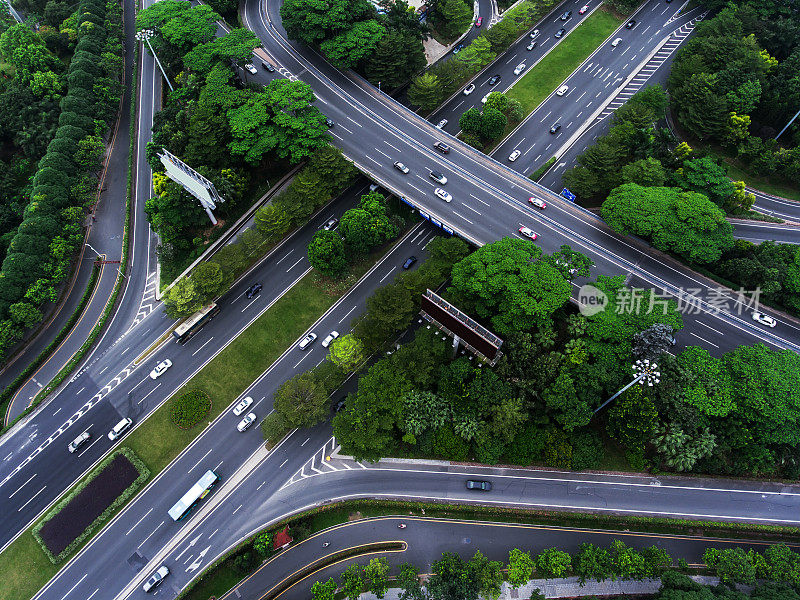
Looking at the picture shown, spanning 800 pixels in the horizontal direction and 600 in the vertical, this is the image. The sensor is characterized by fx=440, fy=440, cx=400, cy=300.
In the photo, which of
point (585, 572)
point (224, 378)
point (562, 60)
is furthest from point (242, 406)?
point (562, 60)

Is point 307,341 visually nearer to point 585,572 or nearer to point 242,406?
point 242,406

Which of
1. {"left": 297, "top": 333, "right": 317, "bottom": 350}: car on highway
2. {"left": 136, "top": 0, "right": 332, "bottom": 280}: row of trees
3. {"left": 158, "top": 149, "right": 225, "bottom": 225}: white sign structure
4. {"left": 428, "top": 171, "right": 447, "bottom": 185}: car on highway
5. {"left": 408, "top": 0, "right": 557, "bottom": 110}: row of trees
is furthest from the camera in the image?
{"left": 408, "top": 0, "right": 557, "bottom": 110}: row of trees

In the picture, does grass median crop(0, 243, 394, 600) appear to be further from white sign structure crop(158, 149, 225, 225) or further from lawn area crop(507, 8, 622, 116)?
lawn area crop(507, 8, 622, 116)

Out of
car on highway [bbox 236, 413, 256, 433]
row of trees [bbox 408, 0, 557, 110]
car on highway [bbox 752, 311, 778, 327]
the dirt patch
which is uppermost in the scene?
row of trees [bbox 408, 0, 557, 110]

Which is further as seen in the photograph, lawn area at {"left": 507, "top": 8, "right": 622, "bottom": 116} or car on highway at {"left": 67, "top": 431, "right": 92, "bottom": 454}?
lawn area at {"left": 507, "top": 8, "right": 622, "bottom": 116}

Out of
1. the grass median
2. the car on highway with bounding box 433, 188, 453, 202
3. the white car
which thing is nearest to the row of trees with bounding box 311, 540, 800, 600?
the grass median

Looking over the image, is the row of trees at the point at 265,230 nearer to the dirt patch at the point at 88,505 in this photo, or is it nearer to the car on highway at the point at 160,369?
the car on highway at the point at 160,369

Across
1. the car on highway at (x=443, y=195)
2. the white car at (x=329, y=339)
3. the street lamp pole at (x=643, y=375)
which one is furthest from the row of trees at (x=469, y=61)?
the street lamp pole at (x=643, y=375)

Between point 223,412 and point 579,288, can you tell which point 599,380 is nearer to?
point 579,288
